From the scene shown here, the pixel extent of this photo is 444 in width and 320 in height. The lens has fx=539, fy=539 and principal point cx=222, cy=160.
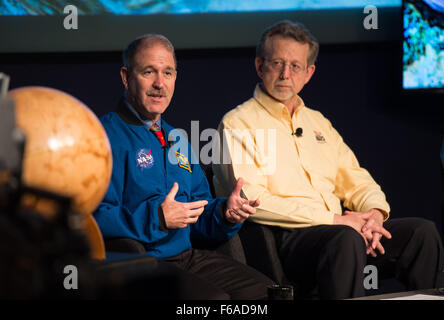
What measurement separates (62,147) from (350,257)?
1.33 metres

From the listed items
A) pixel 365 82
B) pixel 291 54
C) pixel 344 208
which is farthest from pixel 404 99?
pixel 291 54

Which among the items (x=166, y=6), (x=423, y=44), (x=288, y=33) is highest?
(x=166, y=6)

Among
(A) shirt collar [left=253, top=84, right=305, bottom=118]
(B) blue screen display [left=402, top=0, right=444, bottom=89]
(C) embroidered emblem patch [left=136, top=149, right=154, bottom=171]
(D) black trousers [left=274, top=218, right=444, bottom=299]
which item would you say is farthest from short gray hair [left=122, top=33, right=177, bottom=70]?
(B) blue screen display [left=402, top=0, right=444, bottom=89]

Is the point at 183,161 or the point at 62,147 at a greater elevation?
the point at 183,161

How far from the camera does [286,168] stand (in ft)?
7.94

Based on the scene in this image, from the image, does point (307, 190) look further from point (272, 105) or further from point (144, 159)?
point (144, 159)

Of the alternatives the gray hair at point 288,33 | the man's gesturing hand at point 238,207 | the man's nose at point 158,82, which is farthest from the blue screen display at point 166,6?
the man's gesturing hand at point 238,207

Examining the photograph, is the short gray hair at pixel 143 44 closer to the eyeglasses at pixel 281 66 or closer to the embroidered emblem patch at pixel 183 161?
the embroidered emblem patch at pixel 183 161

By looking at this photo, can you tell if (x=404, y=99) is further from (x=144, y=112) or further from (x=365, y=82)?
(x=144, y=112)

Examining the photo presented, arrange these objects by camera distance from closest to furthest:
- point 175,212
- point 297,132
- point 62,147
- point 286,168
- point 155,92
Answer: point 62,147
point 175,212
point 155,92
point 286,168
point 297,132

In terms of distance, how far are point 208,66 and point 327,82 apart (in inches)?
30.2

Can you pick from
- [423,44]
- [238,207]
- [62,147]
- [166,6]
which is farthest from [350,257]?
[166,6]

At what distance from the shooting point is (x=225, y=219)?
209 cm

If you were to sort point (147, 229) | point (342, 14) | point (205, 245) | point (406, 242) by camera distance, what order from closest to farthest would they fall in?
1. point (147, 229)
2. point (205, 245)
3. point (406, 242)
4. point (342, 14)
